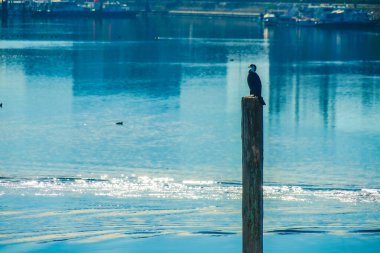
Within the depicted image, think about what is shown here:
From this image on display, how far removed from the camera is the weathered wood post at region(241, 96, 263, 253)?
54.7ft

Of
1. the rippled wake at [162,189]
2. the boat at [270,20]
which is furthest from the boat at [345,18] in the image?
the rippled wake at [162,189]

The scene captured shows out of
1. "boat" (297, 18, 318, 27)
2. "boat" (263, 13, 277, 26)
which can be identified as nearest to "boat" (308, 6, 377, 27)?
"boat" (297, 18, 318, 27)

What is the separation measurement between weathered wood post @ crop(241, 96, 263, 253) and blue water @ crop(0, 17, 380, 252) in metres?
5.10

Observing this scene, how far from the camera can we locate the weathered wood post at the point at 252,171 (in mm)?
16672

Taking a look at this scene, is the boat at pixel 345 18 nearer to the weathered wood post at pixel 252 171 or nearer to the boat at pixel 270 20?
the boat at pixel 270 20

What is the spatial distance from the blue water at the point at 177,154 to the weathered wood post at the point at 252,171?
5.10m

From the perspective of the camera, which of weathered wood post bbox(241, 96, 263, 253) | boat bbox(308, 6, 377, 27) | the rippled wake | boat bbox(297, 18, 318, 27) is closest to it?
weathered wood post bbox(241, 96, 263, 253)

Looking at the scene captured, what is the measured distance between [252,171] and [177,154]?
17.3 meters

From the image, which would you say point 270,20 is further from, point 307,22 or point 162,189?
point 162,189

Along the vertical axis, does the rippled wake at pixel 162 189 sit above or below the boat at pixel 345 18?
below

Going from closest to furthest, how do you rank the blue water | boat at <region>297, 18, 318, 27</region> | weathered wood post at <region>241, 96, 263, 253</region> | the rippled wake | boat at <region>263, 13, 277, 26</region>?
weathered wood post at <region>241, 96, 263, 253</region> → the blue water → the rippled wake → boat at <region>297, 18, 318, 27</region> → boat at <region>263, 13, 277, 26</region>

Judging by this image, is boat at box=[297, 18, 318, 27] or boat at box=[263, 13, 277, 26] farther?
boat at box=[263, 13, 277, 26]

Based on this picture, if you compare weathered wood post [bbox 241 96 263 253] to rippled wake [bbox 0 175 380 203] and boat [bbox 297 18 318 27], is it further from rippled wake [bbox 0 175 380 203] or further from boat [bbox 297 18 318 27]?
boat [bbox 297 18 318 27]

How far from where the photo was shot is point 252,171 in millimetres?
17172
